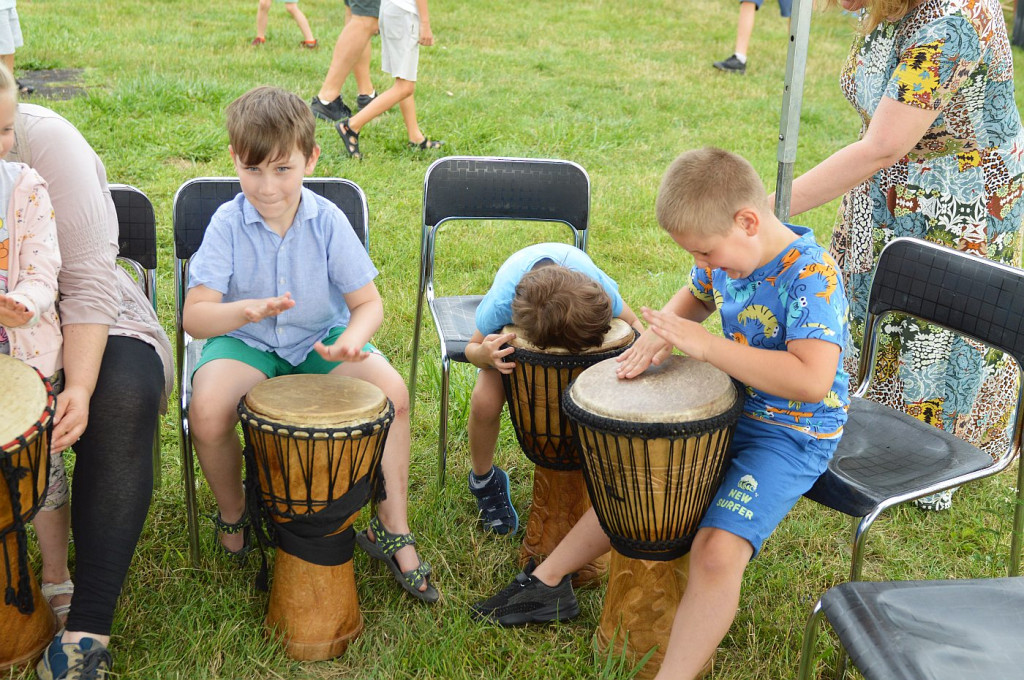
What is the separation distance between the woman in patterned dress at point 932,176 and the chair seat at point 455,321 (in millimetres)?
1090

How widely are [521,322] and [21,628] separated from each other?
140cm

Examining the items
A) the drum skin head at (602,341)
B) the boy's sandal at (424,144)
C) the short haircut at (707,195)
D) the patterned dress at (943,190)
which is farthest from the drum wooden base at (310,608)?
the boy's sandal at (424,144)

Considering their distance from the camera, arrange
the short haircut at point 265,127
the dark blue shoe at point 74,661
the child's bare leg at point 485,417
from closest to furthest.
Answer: the dark blue shoe at point 74,661 → the short haircut at point 265,127 → the child's bare leg at point 485,417

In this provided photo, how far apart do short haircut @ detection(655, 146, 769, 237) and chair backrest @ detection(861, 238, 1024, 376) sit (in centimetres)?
68

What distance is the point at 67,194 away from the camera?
89.9 inches

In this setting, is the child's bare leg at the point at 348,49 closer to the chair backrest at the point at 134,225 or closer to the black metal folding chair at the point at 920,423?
the chair backrest at the point at 134,225

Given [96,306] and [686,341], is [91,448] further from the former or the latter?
[686,341]

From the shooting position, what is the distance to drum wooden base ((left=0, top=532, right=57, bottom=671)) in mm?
2191

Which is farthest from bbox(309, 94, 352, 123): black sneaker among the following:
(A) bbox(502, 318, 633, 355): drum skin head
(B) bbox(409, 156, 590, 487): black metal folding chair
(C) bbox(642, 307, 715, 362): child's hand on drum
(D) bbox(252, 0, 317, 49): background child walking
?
(C) bbox(642, 307, 715, 362): child's hand on drum

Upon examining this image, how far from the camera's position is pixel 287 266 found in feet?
8.30

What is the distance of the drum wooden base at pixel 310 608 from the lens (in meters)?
2.40

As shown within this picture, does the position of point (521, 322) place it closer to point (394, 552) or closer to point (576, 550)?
point (576, 550)

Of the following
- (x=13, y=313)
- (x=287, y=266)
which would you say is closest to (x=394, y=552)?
(x=287, y=266)

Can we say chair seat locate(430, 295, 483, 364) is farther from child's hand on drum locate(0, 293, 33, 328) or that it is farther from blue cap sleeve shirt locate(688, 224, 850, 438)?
child's hand on drum locate(0, 293, 33, 328)
